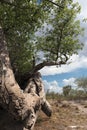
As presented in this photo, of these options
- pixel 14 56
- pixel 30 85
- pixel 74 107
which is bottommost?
pixel 74 107

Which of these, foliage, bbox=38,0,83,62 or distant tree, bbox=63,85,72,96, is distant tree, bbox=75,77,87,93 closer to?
distant tree, bbox=63,85,72,96

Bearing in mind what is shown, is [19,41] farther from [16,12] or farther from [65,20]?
[65,20]

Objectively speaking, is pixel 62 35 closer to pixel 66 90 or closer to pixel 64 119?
pixel 64 119

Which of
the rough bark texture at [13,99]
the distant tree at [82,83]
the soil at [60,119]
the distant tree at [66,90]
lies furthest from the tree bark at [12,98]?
the distant tree at [82,83]

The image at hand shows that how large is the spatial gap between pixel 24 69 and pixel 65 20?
3153mm

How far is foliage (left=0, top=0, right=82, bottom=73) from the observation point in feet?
57.4

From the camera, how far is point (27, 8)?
1733cm

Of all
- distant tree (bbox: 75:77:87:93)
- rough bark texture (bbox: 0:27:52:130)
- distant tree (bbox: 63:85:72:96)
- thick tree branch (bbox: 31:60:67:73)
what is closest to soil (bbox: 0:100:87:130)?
rough bark texture (bbox: 0:27:52:130)

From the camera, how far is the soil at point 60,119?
15.9 metres

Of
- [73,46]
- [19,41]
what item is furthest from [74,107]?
[19,41]

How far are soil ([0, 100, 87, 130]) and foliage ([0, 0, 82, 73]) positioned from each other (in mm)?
2917

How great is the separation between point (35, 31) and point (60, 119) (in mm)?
5109

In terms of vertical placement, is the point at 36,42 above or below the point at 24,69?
above

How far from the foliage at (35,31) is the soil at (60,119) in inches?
115
